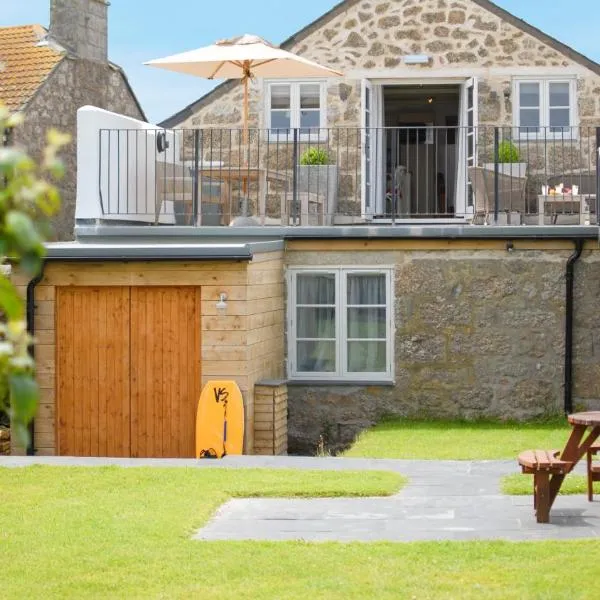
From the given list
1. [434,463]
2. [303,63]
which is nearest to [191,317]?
[434,463]

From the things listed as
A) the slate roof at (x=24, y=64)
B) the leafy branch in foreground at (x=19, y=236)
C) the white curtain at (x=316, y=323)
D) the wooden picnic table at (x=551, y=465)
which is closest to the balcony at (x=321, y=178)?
the white curtain at (x=316, y=323)

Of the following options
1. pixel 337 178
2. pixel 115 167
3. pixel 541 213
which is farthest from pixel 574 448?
pixel 337 178

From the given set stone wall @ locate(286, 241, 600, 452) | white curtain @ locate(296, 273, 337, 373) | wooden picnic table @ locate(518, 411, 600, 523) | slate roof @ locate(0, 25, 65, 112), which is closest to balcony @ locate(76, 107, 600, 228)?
stone wall @ locate(286, 241, 600, 452)

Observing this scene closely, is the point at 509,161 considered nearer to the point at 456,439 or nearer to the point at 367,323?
the point at 367,323

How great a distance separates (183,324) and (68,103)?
1086cm

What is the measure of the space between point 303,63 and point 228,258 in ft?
15.4

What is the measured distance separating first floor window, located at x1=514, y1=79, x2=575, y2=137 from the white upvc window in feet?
18.2

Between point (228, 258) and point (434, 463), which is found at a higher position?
point (228, 258)

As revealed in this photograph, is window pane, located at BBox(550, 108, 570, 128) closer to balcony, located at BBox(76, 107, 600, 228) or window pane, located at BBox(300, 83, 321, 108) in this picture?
balcony, located at BBox(76, 107, 600, 228)

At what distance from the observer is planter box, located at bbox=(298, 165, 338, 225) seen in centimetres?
1938

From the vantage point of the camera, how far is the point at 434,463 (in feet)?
39.8

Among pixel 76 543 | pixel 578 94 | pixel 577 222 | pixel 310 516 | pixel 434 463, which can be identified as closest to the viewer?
pixel 76 543

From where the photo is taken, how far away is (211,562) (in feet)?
26.4

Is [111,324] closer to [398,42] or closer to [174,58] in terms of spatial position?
[174,58]
